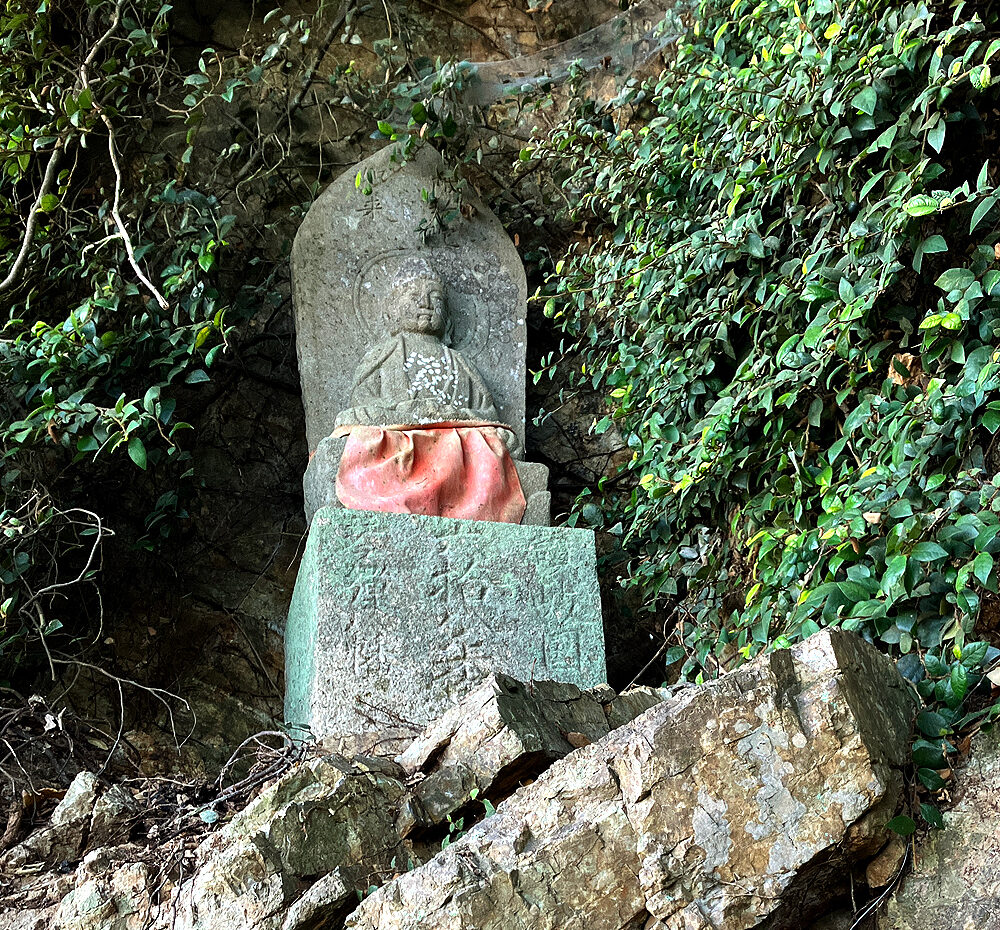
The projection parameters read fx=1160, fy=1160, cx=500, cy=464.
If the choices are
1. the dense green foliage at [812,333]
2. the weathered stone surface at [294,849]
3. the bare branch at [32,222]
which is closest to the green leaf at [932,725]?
the dense green foliage at [812,333]

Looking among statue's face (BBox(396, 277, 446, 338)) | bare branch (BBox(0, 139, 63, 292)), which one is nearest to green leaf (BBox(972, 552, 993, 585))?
statue's face (BBox(396, 277, 446, 338))

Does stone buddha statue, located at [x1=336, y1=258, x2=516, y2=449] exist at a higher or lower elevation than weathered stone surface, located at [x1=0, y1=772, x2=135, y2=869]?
higher

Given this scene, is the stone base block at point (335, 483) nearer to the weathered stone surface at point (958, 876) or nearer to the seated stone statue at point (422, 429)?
the seated stone statue at point (422, 429)

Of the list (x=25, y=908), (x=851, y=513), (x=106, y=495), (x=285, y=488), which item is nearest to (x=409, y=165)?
(x=285, y=488)

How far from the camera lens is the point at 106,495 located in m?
4.54

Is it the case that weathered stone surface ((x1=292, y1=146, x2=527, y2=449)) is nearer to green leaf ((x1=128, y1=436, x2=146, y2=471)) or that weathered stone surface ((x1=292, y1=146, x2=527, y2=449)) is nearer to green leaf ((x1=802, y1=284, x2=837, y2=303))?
green leaf ((x1=128, y1=436, x2=146, y2=471))

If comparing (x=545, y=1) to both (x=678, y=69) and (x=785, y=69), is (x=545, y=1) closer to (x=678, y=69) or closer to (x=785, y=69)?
(x=678, y=69)

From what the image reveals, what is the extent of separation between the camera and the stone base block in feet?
12.4

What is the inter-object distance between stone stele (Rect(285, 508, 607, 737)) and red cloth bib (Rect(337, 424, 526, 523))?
0.24m

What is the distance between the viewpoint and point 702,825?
2086 mm

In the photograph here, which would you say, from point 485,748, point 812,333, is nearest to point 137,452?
point 485,748

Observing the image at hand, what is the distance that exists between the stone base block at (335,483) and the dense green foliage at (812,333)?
0.37 m

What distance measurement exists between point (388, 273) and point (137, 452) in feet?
4.26

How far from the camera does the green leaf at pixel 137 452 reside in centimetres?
378
